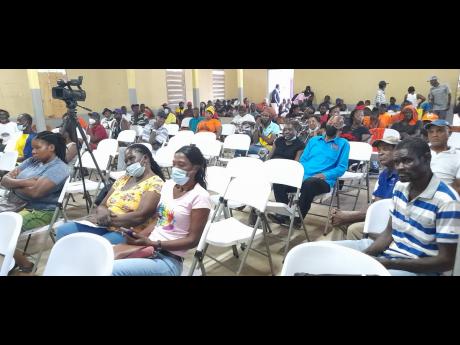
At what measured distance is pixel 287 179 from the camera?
3.38 metres

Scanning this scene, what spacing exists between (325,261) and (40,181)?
263 centimetres

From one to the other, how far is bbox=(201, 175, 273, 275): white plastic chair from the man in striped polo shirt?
105 centimetres

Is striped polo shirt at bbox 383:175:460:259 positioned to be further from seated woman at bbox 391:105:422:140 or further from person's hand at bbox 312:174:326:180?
seated woman at bbox 391:105:422:140

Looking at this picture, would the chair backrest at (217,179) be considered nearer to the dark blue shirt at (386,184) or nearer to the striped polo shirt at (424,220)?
the dark blue shirt at (386,184)

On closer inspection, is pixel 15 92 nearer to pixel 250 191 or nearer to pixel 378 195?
pixel 250 191

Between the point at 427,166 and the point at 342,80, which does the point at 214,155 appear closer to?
the point at 427,166

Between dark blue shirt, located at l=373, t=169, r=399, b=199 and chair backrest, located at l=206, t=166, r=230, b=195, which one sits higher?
dark blue shirt, located at l=373, t=169, r=399, b=199

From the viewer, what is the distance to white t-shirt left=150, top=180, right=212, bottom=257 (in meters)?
2.27

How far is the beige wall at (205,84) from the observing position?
13.6 meters

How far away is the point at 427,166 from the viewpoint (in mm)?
1859

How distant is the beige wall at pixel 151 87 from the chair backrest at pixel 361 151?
790 cm

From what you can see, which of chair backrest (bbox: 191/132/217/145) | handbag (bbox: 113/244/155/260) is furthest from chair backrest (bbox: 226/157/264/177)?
chair backrest (bbox: 191/132/217/145)

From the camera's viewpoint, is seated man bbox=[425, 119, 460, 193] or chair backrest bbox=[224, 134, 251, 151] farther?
chair backrest bbox=[224, 134, 251, 151]
